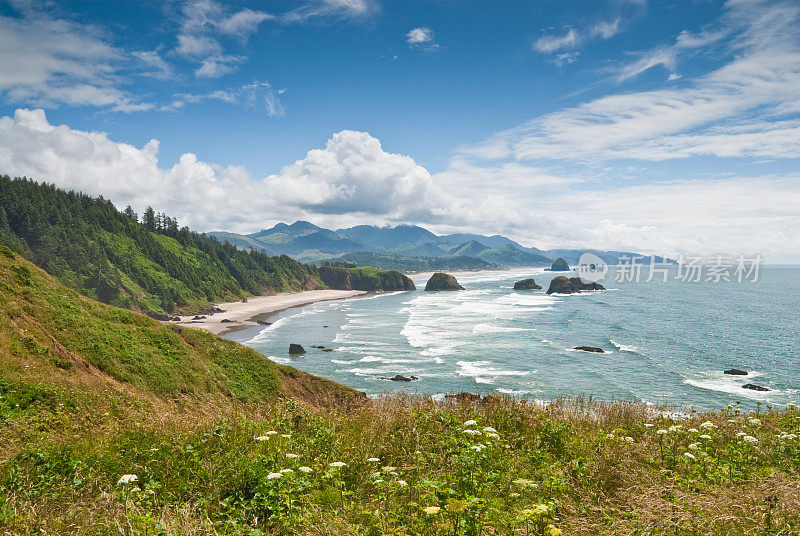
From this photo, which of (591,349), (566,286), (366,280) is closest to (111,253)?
(366,280)

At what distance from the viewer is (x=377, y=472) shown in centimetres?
592

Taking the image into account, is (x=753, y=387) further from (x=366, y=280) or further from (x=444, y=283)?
(x=366, y=280)

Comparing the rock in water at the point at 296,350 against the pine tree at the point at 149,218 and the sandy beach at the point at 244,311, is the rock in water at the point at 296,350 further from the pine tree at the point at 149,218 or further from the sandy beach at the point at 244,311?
the pine tree at the point at 149,218

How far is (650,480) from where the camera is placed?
629 cm

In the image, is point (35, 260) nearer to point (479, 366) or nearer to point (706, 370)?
point (479, 366)

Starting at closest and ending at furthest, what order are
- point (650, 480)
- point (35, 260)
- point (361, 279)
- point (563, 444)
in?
1. point (650, 480)
2. point (563, 444)
3. point (35, 260)
4. point (361, 279)

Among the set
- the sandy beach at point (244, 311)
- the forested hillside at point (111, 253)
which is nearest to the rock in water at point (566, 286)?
the sandy beach at point (244, 311)

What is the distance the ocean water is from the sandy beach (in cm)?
789

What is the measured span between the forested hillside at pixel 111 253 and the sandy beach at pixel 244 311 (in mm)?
7850

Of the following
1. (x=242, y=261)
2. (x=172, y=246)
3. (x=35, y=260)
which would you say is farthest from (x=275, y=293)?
(x=35, y=260)

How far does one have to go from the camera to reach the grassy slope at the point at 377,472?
14.9 ft

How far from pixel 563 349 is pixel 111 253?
394 ft

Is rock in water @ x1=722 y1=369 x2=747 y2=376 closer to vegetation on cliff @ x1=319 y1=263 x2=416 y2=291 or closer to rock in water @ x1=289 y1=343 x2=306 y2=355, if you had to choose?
rock in water @ x1=289 y1=343 x2=306 y2=355

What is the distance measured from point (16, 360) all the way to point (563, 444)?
17222mm
